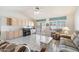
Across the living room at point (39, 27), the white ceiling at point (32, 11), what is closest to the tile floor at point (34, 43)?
the living room at point (39, 27)

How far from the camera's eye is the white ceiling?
142cm

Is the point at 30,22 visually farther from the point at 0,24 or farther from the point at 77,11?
the point at 77,11

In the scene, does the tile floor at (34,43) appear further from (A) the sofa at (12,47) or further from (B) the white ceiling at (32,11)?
Answer: (B) the white ceiling at (32,11)

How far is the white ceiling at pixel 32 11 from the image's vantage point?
1420 millimetres

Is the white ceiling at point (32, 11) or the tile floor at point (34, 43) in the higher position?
the white ceiling at point (32, 11)

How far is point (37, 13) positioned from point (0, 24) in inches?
23.6

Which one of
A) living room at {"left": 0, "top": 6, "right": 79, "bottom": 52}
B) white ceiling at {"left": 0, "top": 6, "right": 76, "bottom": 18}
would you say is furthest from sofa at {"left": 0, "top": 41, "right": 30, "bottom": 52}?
white ceiling at {"left": 0, "top": 6, "right": 76, "bottom": 18}

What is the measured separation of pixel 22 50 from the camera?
4.70 ft

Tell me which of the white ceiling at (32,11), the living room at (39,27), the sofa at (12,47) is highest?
the white ceiling at (32,11)

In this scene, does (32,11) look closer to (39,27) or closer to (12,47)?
(39,27)

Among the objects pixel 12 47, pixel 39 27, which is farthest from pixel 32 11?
pixel 12 47

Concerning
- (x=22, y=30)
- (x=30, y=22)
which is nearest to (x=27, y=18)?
(x=30, y=22)

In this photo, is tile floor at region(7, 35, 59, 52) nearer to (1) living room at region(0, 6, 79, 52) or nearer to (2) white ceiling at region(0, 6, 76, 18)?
(1) living room at region(0, 6, 79, 52)

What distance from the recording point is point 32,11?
1460 millimetres
